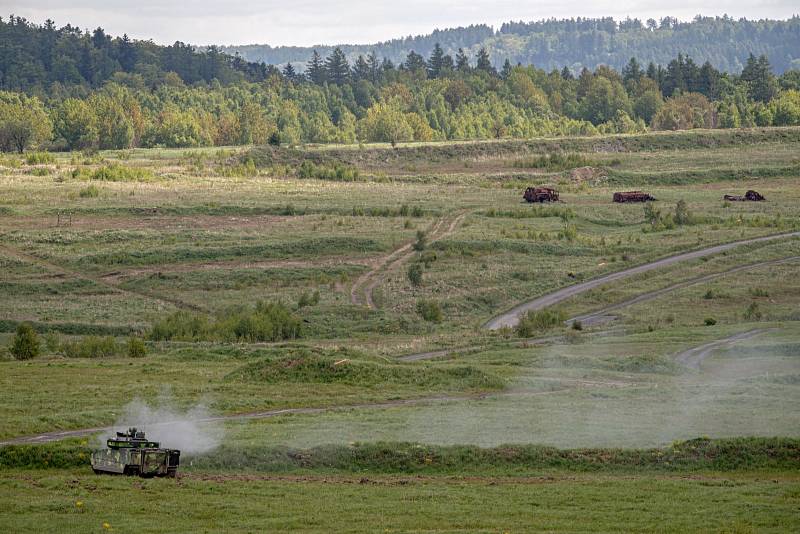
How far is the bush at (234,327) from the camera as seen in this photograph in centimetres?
6166

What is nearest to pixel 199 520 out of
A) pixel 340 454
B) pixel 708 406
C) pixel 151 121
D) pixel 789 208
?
pixel 340 454

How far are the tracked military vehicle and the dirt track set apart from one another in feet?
126

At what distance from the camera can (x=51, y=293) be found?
246ft

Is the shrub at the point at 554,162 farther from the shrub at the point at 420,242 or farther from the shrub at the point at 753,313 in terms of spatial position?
the shrub at the point at 753,313

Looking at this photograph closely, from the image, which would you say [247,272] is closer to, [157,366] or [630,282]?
[630,282]

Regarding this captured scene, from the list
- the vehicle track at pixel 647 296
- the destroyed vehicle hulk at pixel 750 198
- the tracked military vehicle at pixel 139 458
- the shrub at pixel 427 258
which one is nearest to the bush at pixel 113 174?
the shrub at pixel 427 258

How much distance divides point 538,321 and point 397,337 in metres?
7.53

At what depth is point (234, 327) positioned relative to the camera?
6247 cm

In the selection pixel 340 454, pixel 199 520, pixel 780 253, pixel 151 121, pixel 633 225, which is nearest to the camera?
pixel 199 520

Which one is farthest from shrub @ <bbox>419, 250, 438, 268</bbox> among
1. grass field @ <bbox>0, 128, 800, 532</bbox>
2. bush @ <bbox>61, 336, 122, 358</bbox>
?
bush @ <bbox>61, 336, 122, 358</bbox>

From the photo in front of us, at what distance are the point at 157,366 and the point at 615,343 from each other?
20.8 meters

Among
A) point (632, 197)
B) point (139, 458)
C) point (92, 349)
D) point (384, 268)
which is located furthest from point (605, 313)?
point (632, 197)

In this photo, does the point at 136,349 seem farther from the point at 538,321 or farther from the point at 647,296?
the point at 647,296

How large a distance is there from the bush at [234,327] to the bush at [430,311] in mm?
7696
